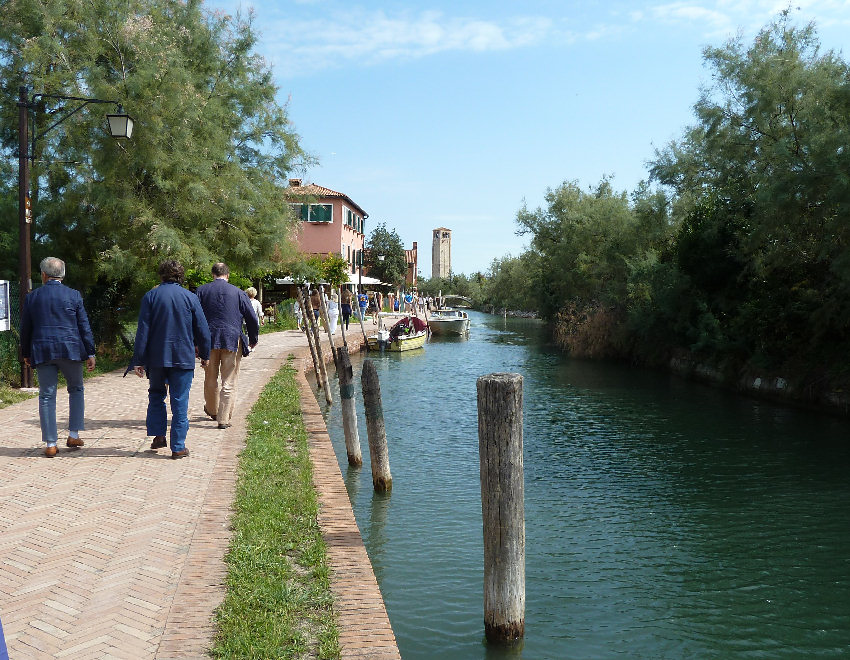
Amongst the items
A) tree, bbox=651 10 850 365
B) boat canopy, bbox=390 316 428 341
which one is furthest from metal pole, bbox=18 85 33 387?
boat canopy, bbox=390 316 428 341

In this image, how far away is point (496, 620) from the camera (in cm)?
500

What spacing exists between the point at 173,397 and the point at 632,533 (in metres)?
4.91

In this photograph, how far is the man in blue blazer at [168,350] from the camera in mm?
7109

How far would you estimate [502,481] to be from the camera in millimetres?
4719

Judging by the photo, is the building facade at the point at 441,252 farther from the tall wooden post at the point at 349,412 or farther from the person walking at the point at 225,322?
the person walking at the point at 225,322

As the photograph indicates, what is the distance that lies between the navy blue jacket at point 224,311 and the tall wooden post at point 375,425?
1.37m

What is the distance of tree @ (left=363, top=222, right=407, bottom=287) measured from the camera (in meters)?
67.4

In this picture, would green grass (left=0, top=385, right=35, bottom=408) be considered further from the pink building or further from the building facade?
the building facade

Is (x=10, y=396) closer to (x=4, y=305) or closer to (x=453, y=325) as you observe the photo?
(x=4, y=305)

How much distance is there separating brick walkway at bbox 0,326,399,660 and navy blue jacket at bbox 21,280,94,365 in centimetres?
98

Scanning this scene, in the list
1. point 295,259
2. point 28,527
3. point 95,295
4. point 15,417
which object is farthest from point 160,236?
point 28,527

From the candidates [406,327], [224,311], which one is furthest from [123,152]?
[406,327]

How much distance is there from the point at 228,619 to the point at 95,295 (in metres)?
15.0

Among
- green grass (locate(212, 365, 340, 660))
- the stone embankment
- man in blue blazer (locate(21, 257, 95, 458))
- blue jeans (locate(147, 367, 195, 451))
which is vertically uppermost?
man in blue blazer (locate(21, 257, 95, 458))
